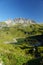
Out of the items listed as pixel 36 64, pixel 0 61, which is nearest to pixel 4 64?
pixel 0 61

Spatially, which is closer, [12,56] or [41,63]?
[41,63]

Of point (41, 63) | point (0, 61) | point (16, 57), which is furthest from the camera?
point (16, 57)

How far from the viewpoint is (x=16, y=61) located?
113ft

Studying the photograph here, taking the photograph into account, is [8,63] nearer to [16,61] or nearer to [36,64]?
[16,61]

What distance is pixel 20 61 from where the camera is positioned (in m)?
35.2

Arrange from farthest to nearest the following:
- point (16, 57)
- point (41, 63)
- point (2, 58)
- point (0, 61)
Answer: point (16, 57) < point (2, 58) < point (0, 61) < point (41, 63)

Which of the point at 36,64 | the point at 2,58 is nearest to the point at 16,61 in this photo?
the point at 2,58

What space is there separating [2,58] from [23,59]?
586 centimetres

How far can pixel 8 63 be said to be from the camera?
108 ft

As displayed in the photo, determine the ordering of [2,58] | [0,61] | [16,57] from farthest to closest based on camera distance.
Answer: [16,57], [2,58], [0,61]

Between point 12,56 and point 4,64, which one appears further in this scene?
point 12,56

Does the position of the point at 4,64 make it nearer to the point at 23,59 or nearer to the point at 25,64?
the point at 25,64

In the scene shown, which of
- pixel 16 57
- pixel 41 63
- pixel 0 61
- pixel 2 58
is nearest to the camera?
pixel 41 63

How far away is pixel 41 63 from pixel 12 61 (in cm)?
731
